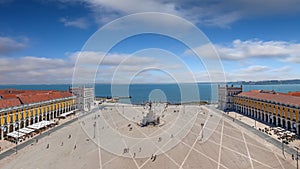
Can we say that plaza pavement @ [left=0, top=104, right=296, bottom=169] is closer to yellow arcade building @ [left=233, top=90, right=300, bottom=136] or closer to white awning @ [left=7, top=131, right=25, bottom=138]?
white awning @ [left=7, top=131, right=25, bottom=138]

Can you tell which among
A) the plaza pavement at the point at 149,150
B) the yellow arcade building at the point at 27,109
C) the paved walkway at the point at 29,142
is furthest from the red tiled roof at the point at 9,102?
the plaza pavement at the point at 149,150

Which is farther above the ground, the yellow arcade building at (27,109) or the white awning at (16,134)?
the yellow arcade building at (27,109)

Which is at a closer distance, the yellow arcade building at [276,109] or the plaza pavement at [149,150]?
the plaza pavement at [149,150]

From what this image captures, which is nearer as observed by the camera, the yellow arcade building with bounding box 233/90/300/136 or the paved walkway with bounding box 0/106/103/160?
the paved walkway with bounding box 0/106/103/160

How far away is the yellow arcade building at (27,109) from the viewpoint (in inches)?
2003

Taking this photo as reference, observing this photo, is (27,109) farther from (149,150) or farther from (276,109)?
(276,109)

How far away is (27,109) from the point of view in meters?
58.3

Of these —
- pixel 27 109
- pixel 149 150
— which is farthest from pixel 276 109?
pixel 27 109

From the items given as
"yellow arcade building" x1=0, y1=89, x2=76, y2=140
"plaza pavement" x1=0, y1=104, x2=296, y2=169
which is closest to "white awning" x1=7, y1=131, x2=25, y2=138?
"yellow arcade building" x1=0, y1=89, x2=76, y2=140

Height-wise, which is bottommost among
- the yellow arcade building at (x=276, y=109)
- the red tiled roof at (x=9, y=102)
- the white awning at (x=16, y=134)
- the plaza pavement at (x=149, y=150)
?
the plaza pavement at (x=149, y=150)

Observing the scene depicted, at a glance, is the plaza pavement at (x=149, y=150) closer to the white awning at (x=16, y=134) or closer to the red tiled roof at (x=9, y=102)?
the white awning at (x=16, y=134)

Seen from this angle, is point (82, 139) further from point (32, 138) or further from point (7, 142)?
point (7, 142)

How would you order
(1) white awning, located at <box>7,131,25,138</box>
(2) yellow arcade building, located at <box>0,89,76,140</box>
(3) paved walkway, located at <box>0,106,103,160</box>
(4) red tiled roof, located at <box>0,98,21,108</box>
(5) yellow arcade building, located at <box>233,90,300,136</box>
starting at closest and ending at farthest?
(3) paved walkway, located at <box>0,106,103,160</box> < (1) white awning, located at <box>7,131,25,138</box> < (2) yellow arcade building, located at <box>0,89,76,140</box> < (4) red tiled roof, located at <box>0,98,21,108</box> < (5) yellow arcade building, located at <box>233,90,300,136</box>

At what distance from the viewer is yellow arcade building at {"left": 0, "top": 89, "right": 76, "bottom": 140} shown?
50.9 meters
